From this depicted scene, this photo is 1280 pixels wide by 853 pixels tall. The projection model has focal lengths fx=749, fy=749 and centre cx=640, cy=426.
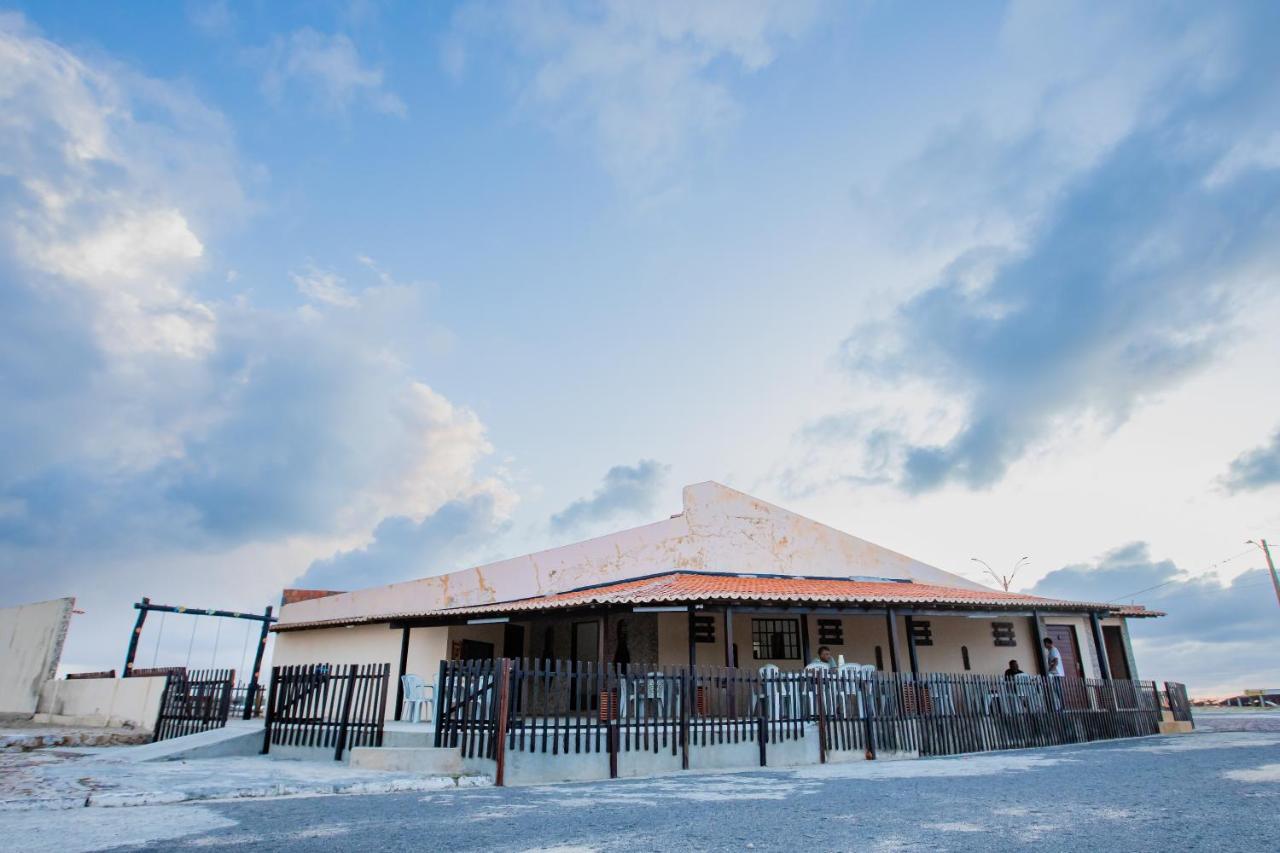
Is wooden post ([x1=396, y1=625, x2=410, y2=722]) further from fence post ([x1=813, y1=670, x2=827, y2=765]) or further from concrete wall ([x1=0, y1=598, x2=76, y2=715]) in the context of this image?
fence post ([x1=813, y1=670, x2=827, y2=765])

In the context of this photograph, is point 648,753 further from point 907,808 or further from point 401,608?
point 401,608

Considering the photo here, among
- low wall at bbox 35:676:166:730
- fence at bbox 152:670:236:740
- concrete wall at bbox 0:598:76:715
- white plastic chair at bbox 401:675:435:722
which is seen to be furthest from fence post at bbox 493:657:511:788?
concrete wall at bbox 0:598:76:715

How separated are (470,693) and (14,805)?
4.69 meters

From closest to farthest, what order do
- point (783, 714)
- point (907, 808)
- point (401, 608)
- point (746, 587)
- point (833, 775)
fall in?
point (907, 808), point (833, 775), point (783, 714), point (746, 587), point (401, 608)

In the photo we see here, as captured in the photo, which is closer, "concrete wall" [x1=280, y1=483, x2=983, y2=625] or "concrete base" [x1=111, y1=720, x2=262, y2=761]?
"concrete base" [x1=111, y1=720, x2=262, y2=761]

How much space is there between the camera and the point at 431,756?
30.8 feet

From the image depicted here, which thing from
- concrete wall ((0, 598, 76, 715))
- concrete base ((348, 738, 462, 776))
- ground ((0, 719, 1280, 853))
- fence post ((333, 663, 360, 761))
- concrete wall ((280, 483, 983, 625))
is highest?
concrete wall ((280, 483, 983, 625))

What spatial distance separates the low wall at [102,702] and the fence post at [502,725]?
32.6ft

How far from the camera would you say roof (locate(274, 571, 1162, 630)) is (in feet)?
45.3

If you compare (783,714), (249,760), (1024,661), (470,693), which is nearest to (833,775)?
(783,714)

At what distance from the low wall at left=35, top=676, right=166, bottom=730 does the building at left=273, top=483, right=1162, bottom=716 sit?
4962 mm

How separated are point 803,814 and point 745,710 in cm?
537

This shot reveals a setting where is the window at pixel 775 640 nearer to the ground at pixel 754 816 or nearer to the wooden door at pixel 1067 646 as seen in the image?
the wooden door at pixel 1067 646

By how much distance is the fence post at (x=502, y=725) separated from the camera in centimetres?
938
